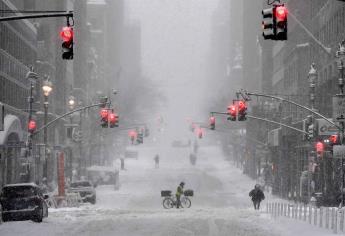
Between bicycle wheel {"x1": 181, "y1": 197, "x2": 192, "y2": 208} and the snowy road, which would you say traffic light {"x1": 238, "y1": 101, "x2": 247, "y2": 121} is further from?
bicycle wheel {"x1": 181, "y1": 197, "x2": 192, "y2": 208}

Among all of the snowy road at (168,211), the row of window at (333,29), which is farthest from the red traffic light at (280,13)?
the row of window at (333,29)

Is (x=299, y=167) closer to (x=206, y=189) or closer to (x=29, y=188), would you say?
(x=206, y=189)

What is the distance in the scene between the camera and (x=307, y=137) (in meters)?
55.2

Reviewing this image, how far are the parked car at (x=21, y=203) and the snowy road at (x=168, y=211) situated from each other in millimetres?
510

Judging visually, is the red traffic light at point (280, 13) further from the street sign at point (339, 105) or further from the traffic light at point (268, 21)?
the street sign at point (339, 105)

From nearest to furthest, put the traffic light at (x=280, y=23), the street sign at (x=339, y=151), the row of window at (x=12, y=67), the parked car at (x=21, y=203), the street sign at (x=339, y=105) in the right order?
the traffic light at (x=280, y=23) < the street sign at (x=339, y=105) < the parked car at (x=21, y=203) < the street sign at (x=339, y=151) < the row of window at (x=12, y=67)

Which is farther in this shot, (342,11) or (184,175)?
(184,175)

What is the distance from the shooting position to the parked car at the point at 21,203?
3919 centimetres

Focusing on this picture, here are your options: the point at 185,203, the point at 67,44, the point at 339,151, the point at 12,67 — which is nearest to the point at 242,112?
the point at 185,203

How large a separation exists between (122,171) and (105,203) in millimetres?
56034

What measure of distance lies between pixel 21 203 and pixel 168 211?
14.9 metres

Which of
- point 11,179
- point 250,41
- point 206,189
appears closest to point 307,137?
point 11,179

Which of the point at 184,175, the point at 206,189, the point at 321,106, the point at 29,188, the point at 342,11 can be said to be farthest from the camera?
the point at 184,175

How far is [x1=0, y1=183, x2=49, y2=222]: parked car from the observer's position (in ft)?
129
